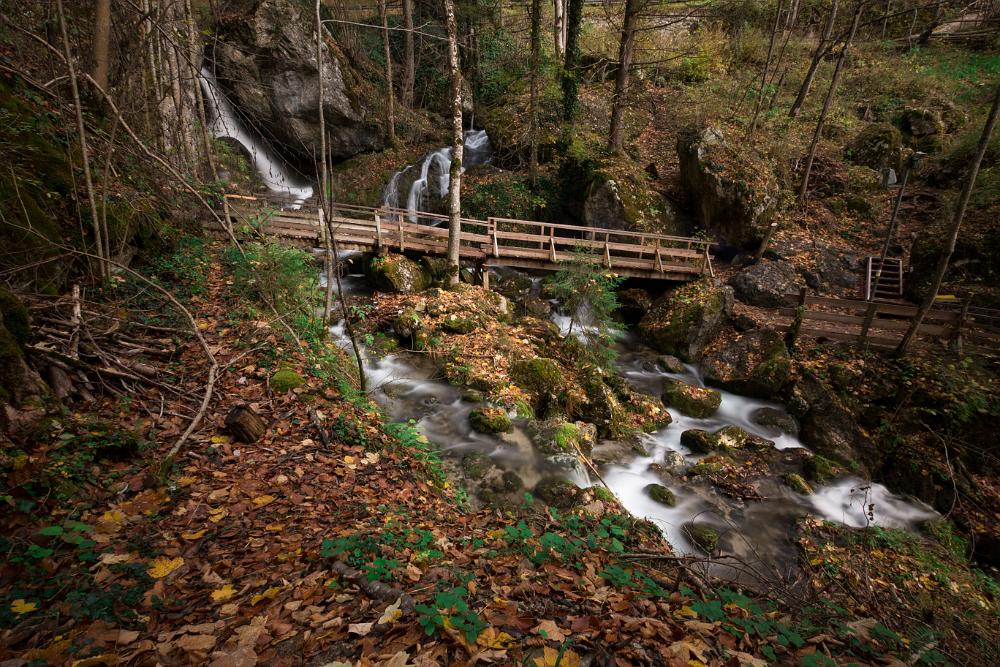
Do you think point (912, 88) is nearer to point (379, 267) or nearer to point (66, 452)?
point (379, 267)

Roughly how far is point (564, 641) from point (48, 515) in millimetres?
3649

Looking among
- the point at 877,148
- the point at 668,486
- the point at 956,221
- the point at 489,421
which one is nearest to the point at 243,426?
the point at 489,421

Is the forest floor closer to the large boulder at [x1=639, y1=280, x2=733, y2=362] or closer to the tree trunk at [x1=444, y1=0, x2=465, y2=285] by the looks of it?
the tree trunk at [x1=444, y1=0, x2=465, y2=285]

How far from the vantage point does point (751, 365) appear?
10586mm

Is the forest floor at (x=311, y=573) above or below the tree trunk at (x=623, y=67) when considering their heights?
below

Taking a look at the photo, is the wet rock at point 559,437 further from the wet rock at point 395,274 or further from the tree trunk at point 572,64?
the tree trunk at point 572,64

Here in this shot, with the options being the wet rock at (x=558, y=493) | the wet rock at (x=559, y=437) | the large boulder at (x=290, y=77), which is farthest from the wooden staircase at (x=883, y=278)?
the large boulder at (x=290, y=77)

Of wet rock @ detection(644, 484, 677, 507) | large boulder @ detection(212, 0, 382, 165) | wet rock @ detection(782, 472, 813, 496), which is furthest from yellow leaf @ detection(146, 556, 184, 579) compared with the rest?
large boulder @ detection(212, 0, 382, 165)

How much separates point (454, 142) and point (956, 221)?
10636 millimetres

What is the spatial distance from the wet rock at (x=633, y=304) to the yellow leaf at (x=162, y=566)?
1280 cm

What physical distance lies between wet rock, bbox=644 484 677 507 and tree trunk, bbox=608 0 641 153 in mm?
13098

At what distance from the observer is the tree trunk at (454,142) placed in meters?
8.65

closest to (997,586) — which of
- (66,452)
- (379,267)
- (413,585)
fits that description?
(413,585)

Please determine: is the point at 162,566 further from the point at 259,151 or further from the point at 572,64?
the point at 259,151
